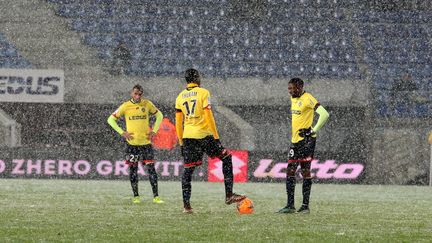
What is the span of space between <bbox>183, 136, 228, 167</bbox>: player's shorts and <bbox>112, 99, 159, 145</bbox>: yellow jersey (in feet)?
11.7

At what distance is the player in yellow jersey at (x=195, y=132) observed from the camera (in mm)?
13453

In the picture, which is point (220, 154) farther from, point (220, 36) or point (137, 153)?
point (220, 36)

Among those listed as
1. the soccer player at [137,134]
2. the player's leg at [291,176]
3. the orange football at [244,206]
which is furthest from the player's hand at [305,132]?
the soccer player at [137,134]

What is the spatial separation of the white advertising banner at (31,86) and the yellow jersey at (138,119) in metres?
12.8

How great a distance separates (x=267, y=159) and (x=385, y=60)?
27.3ft

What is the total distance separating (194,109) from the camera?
44.3 ft

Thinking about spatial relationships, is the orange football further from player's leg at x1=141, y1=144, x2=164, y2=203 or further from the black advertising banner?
the black advertising banner

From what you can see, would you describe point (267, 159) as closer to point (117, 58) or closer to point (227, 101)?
point (227, 101)

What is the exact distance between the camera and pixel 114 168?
27.8 metres

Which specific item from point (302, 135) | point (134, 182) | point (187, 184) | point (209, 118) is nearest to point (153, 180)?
point (134, 182)

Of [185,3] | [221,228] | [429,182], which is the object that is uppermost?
[185,3]

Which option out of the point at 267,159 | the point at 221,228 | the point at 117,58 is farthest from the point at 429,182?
the point at 221,228

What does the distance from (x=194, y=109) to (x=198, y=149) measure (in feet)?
1.93

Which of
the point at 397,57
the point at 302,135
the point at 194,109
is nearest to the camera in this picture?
the point at 194,109
